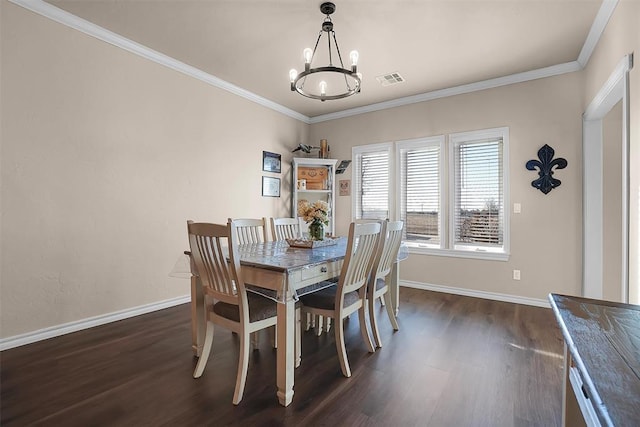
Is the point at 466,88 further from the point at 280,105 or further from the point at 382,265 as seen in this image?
the point at 382,265

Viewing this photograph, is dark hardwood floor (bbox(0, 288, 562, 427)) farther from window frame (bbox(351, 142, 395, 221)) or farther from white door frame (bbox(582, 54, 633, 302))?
window frame (bbox(351, 142, 395, 221))

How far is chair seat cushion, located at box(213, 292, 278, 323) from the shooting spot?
1.90 meters

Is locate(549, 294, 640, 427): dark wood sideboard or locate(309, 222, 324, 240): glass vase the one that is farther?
locate(309, 222, 324, 240): glass vase

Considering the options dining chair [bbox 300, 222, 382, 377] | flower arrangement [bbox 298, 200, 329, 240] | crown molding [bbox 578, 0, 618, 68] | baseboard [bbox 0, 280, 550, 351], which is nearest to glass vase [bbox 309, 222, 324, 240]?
flower arrangement [bbox 298, 200, 329, 240]

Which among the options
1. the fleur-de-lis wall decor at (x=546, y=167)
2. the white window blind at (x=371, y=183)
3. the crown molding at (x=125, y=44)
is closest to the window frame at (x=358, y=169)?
the white window blind at (x=371, y=183)

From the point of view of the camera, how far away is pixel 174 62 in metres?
3.43

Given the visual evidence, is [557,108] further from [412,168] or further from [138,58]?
[138,58]

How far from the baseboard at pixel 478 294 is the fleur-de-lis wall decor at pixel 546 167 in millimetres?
Answer: 1262

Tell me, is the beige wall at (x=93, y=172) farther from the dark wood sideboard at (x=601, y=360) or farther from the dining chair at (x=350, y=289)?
the dark wood sideboard at (x=601, y=360)

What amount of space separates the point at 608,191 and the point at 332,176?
3.35m

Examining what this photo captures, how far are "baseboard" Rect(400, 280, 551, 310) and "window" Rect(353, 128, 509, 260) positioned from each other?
1.49 feet

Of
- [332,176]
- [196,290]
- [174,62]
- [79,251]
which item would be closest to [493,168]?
[332,176]

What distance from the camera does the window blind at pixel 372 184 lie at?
15.6 feet

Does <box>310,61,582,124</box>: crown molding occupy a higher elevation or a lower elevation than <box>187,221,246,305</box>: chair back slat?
higher
